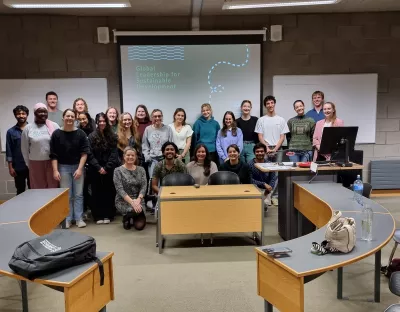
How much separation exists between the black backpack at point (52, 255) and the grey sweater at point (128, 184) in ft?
8.13

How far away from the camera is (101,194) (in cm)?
502

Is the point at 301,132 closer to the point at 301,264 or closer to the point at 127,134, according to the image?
the point at 127,134

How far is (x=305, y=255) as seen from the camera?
2.14m

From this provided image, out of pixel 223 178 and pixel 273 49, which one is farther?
pixel 273 49

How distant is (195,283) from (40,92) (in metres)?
4.09

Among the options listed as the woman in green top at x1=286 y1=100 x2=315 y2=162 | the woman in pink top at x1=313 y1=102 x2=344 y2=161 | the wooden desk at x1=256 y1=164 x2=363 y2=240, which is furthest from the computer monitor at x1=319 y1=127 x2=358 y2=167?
the woman in green top at x1=286 y1=100 x2=315 y2=162

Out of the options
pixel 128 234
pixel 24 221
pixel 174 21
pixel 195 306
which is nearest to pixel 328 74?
pixel 174 21

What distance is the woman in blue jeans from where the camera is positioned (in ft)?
15.1

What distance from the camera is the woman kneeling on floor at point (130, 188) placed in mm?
4602

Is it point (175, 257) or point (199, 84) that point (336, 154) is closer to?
point (175, 257)

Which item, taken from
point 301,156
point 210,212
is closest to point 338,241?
point 210,212

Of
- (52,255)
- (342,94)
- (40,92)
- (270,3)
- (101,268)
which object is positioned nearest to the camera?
(52,255)

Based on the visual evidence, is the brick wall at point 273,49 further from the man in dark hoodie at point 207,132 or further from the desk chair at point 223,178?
the desk chair at point 223,178

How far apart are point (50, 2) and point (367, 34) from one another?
4602 millimetres
